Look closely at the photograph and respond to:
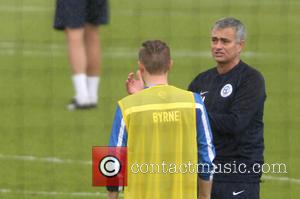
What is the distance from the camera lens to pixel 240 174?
7102 millimetres

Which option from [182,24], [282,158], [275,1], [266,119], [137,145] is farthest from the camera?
[275,1]

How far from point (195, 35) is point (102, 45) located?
5.16 ft

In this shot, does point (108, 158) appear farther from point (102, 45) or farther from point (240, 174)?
point (102, 45)

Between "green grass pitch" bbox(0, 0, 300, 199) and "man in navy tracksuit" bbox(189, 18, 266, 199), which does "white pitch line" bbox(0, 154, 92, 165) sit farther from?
"man in navy tracksuit" bbox(189, 18, 266, 199)

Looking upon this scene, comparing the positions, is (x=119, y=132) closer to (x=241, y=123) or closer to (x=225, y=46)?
(x=241, y=123)

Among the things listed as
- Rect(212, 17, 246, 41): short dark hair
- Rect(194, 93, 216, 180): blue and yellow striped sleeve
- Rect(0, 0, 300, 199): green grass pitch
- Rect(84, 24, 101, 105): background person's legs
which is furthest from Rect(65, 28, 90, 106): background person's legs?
Rect(194, 93, 216, 180): blue and yellow striped sleeve

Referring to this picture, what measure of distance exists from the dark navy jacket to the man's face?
0.28 ft

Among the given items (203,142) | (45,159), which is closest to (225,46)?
(203,142)

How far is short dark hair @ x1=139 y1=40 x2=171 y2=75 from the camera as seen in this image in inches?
243

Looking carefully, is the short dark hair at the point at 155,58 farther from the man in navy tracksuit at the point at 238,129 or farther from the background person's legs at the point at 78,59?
the background person's legs at the point at 78,59

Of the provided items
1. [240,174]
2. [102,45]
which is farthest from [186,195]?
[102,45]

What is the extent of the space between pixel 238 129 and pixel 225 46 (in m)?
0.59

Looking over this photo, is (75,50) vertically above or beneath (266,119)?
above

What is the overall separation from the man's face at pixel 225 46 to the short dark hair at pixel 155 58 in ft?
3.16
